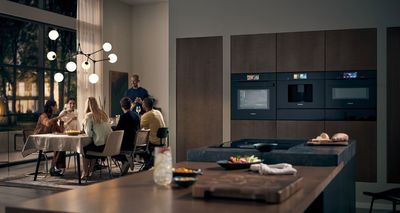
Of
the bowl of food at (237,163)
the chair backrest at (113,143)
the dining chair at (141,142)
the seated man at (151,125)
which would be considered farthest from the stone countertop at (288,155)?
the seated man at (151,125)

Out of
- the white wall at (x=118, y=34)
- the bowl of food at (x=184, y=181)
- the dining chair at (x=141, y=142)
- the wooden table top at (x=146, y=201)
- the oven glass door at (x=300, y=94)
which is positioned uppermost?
the white wall at (x=118, y=34)

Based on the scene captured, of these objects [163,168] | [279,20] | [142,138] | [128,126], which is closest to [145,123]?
[142,138]

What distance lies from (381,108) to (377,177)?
0.81 metres

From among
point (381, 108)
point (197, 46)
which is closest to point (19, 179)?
point (197, 46)

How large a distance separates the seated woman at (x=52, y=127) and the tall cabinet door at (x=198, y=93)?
244 cm

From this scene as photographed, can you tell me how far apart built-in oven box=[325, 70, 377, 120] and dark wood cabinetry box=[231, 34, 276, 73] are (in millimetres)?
750

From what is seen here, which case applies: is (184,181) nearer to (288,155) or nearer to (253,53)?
(288,155)

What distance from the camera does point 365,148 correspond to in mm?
6082

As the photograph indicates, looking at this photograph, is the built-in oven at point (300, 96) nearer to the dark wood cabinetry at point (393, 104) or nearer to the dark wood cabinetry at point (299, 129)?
the dark wood cabinetry at point (299, 129)

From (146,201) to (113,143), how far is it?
5561 mm

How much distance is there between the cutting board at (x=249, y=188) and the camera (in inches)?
74.3

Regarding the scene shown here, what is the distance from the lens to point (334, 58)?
6188 mm

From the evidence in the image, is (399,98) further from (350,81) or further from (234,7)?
(234,7)

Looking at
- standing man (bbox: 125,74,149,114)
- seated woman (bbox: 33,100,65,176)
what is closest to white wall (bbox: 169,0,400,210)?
seated woman (bbox: 33,100,65,176)
